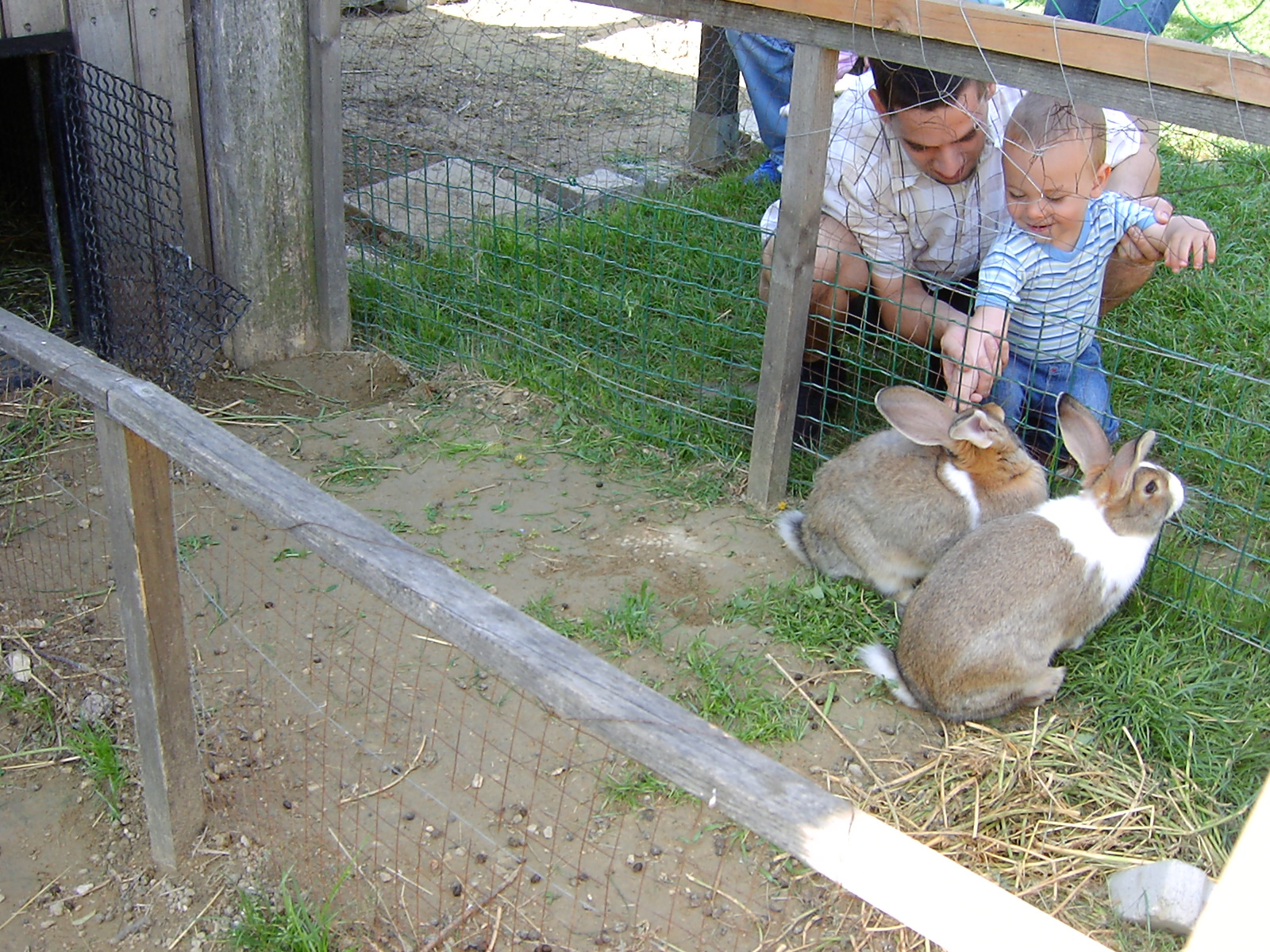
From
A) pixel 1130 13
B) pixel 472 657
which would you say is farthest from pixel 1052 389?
pixel 472 657

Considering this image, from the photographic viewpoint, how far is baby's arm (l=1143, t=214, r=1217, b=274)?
319cm

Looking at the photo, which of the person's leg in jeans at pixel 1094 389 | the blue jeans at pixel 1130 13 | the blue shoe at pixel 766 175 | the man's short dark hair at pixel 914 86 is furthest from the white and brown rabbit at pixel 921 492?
the blue shoe at pixel 766 175

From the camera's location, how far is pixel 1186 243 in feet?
10.6

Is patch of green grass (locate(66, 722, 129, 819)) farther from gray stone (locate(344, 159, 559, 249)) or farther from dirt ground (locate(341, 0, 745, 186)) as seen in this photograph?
dirt ground (locate(341, 0, 745, 186))

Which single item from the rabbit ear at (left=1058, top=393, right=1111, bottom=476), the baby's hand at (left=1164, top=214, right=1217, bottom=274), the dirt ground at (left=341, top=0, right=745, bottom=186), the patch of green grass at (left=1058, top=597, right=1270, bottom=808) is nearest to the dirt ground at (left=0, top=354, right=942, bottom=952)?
the patch of green grass at (left=1058, top=597, right=1270, bottom=808)

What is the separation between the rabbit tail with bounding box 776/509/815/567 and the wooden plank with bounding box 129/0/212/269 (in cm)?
226

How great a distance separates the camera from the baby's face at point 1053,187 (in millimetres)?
3070

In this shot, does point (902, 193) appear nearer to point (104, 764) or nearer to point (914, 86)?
point (914, 86)

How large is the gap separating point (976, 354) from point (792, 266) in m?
0.55

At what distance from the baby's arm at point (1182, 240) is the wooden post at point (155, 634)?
257cm

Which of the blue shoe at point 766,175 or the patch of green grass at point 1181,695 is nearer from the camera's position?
the patch of green grass at point 1181,695

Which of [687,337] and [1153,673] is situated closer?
[1153,673]

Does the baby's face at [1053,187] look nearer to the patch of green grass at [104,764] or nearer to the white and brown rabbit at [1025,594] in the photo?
the white and brown rabbit at [1025,594]

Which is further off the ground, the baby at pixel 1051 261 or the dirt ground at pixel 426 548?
the baby at pixel 1051 261
